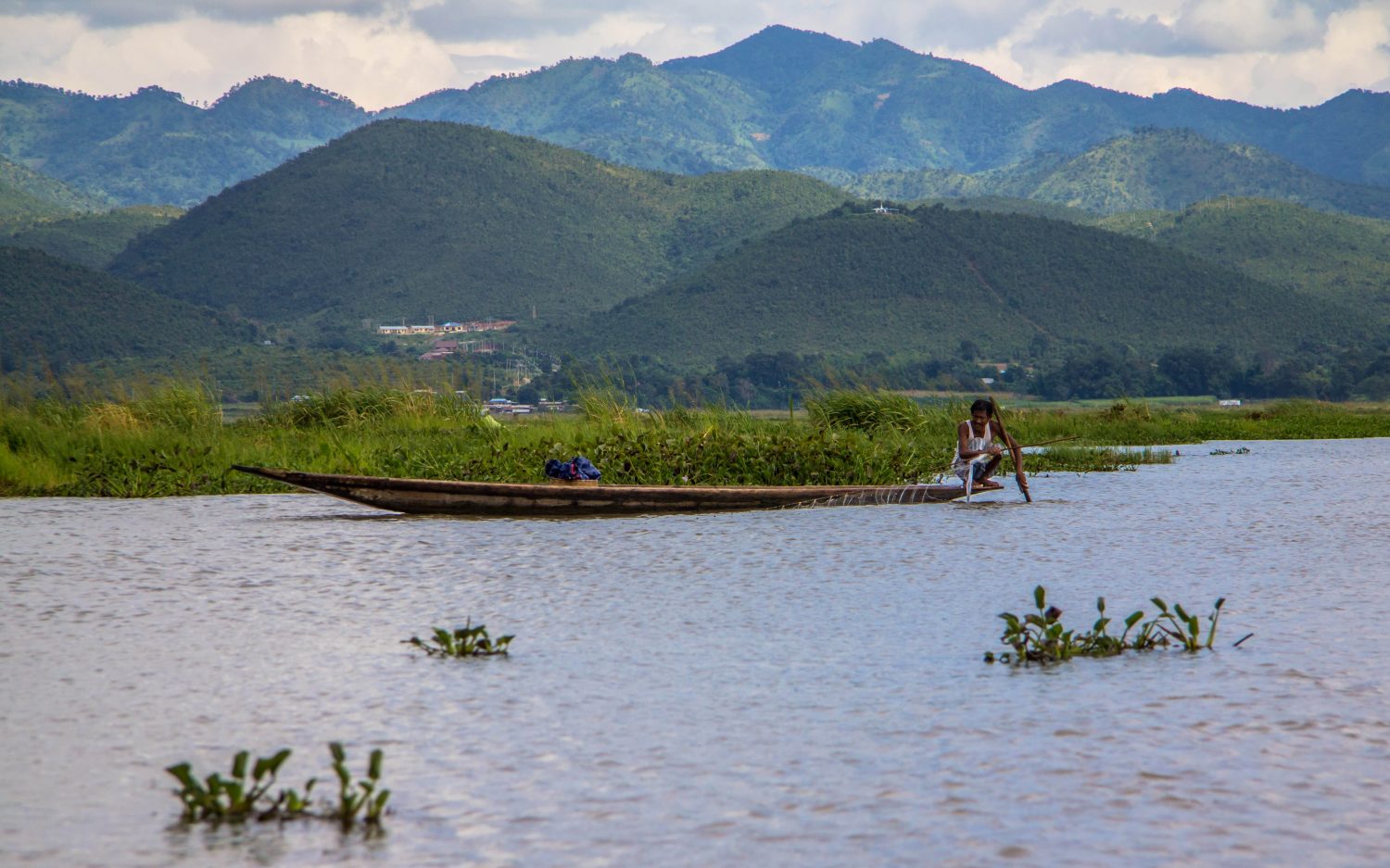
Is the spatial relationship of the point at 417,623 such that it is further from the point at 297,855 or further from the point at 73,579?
the point at 297,855

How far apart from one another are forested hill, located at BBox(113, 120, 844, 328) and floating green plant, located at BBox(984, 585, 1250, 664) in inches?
4376

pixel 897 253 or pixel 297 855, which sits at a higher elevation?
pixel 897 253

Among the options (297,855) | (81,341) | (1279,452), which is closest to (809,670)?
(297,855)

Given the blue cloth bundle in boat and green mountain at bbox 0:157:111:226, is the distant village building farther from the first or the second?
the blue cloth bundle in boat

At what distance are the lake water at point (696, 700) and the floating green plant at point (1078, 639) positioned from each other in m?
0.14

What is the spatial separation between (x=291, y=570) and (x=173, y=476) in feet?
20.3

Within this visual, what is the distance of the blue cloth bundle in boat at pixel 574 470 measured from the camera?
14812mm

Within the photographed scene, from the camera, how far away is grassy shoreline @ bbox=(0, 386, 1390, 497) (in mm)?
16953

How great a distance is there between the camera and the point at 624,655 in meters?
8.93

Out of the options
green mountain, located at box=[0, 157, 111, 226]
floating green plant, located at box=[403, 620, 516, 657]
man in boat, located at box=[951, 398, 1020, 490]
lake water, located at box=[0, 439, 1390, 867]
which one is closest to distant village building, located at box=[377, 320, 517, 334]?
green mountain, located at box=[0, 157, 111, 226]

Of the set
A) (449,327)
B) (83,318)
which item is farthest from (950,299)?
(83,318)

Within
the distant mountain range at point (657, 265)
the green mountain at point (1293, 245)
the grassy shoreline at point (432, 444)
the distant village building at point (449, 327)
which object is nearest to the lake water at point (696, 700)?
the grassy shoreline at point (432, 444)

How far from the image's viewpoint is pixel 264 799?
5.75 m

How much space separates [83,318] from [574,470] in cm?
8659
